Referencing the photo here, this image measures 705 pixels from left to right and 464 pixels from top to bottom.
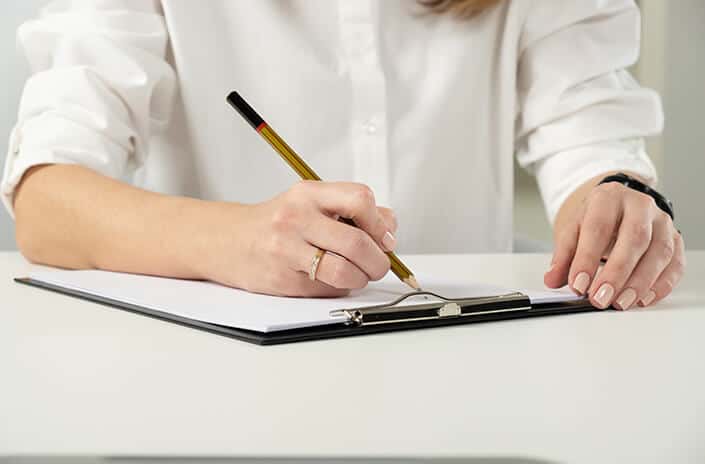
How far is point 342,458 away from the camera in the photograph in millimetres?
408

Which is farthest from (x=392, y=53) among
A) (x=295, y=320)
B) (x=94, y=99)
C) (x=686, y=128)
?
(x=686, y=128)

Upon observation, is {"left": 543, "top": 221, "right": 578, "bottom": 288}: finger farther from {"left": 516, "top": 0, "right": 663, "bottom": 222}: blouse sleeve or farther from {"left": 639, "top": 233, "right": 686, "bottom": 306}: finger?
{"left": 516, "top": 0, "right": 663, "bottom": 222}: blouse sleeve

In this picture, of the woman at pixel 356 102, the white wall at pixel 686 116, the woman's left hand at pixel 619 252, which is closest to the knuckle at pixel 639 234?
the woman's left hand at pixel 619 252

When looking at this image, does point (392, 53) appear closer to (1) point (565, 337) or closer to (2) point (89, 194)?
(2) point (89, 194)

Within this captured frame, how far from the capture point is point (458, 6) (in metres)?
1.42

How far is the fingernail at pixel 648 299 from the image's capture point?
0.77 m

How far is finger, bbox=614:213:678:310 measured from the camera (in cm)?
76

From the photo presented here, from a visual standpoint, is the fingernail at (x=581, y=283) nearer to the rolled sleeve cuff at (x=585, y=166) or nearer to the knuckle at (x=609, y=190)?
the knuckle at (x=609, y=190)

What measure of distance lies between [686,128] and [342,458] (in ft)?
6.97

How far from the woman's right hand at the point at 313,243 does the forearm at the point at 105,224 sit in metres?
0.08

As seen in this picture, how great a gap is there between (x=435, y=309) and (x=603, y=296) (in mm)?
157

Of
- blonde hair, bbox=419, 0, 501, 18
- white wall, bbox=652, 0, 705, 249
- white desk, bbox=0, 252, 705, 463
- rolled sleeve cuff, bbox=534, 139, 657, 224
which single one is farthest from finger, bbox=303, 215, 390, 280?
white wall, bbox=652, 0, 705, 249

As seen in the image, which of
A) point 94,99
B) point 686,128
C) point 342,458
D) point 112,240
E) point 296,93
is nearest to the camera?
point 342,458

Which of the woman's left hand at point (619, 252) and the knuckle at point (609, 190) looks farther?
the knuckle at point (609, 190)
